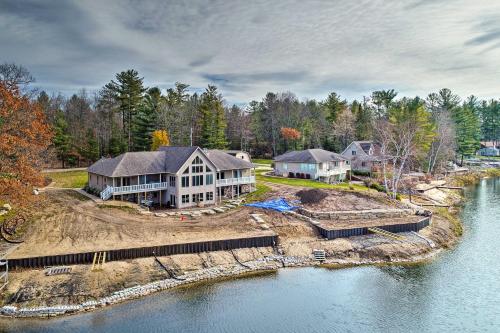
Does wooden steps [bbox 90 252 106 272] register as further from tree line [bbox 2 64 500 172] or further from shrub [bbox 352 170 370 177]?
shrub [bbox 352 170 370 177]

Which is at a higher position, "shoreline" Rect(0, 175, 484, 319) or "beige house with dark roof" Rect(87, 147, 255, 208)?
"beige house with dark roof" Rect(87, 147, 255, 208)

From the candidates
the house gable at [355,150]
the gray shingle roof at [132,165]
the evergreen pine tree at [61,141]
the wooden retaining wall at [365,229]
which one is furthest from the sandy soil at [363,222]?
the evergreen pine tree at [61,141]

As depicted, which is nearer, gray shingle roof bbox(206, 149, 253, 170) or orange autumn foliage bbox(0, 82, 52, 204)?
orange autumn foliage bbox(0, 82, 52, 204)

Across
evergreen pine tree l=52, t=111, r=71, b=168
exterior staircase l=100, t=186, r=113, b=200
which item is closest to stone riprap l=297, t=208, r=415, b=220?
exterior staircase l=100, t=186, r=113, b=200

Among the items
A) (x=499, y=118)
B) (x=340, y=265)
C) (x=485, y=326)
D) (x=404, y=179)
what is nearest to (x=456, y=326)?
(x=485, y=326)

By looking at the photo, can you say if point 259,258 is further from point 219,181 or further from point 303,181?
point 303,181

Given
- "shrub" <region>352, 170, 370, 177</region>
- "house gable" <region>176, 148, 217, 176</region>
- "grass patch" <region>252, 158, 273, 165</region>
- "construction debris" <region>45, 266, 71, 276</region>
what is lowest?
"construction debris" <region>45, 266, 71, 276</region>
